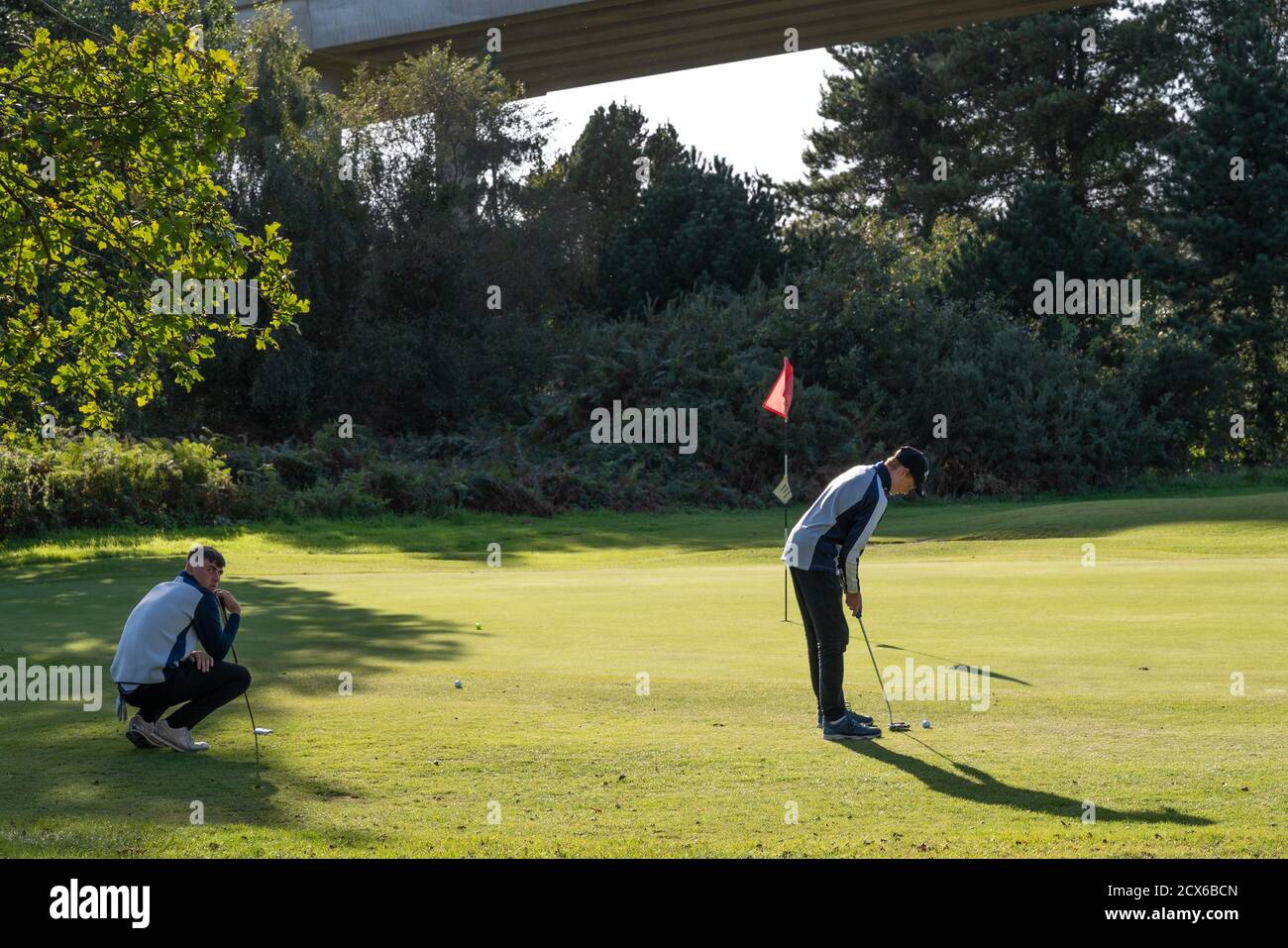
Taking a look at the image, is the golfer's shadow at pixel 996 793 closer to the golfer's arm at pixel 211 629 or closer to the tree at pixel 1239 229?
the golfer's arm at pixel 211 629

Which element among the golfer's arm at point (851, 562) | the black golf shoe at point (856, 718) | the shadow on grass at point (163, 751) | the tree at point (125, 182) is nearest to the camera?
the shadow on grass at point (163, 751)

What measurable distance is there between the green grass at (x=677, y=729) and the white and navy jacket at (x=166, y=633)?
0.56m

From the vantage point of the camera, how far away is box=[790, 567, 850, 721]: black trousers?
391 inches

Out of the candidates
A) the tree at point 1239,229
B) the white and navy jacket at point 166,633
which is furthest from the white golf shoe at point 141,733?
the tree at point 1239,229

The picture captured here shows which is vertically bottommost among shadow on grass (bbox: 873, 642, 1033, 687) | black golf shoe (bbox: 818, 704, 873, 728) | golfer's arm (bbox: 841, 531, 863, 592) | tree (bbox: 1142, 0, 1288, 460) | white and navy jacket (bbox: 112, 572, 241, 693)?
black golf shoe (bbox: 818, 704, 873, 728)

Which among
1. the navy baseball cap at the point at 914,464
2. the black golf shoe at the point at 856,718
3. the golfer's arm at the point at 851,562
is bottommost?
the black golf shoe at the point at 856,718

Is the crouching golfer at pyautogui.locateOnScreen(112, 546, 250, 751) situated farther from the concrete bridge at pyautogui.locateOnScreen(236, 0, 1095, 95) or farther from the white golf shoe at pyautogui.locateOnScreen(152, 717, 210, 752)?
the concrete bridge at pyautogui.locateOnScreen(236, 0, 1095, 95)

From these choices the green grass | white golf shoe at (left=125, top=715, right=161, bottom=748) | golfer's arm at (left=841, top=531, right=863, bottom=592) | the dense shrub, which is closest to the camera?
the green grass

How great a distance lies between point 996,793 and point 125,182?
12947 mm

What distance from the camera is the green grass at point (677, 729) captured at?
296 inches

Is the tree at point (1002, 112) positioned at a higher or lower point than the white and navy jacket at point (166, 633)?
higher

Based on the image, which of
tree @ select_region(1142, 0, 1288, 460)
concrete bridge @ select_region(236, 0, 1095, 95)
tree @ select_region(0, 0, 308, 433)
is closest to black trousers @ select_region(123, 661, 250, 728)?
tree @ select_region(0, 0, 308, 433)

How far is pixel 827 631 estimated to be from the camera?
32.7 ft

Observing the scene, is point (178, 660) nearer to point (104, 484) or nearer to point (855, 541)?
point (855, 541)
